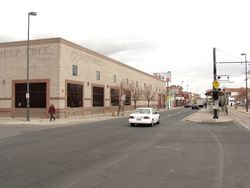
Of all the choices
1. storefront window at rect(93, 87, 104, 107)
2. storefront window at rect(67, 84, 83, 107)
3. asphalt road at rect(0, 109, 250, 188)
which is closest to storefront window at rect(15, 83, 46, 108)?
→ storefront window at rect(67, 84, 83, 107)

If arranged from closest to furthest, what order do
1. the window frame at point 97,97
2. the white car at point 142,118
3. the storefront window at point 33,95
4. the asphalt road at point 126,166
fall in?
the asphalt road at point 126,166, the white car at point 142,118, the storefront window at point 33,95, the window frame at point 97,97

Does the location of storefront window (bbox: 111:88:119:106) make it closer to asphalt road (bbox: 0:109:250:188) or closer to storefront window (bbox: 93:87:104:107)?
storefront window (bbox: 93:87:104:107)

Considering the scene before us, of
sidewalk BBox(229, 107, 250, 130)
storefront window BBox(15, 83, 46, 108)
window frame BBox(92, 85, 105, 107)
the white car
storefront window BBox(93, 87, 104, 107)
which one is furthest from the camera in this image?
storefront window BBox(93, 87, 104, 107)

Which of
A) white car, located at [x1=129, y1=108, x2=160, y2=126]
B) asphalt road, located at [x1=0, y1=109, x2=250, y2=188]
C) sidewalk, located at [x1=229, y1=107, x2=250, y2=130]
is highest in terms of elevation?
white car, located at [x1=129, y1=108, x2=160, y2=126]

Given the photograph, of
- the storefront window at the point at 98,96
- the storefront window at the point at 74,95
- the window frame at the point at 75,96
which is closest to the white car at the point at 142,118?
the window frame at the point at 75,96

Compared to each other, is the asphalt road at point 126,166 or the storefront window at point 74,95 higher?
the storefront window at point 74,95

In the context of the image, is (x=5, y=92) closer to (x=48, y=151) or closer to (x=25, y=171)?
(x=48, y=151)

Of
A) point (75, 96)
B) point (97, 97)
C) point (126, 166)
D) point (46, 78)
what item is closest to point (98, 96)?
point (97, 97)

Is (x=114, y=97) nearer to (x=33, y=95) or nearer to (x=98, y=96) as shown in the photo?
(x=98, y=96)

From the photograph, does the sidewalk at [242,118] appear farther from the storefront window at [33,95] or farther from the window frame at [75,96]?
the storefront window at [33,95]

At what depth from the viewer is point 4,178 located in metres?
8.49

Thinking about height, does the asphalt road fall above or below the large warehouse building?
below

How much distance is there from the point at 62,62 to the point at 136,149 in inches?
1158

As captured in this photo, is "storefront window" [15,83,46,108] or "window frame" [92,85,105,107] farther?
"window frame" [92,85,105,107]
